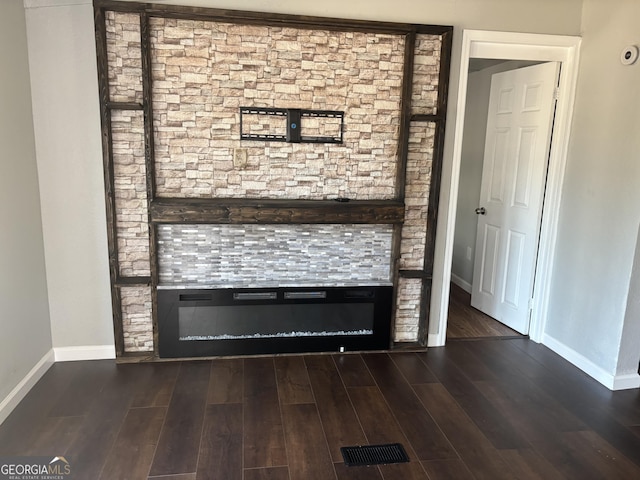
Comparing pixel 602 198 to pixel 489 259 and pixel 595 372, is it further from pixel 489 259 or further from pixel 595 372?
pixel 489 259

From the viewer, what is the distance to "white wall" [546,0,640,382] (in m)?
2.85

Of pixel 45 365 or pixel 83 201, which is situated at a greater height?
pixel 83 201

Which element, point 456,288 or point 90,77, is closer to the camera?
point 90,77

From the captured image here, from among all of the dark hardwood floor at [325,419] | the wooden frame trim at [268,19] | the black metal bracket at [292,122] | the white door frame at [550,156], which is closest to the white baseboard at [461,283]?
the white door frame at [550,156]

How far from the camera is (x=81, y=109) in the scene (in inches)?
113

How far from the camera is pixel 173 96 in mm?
2943

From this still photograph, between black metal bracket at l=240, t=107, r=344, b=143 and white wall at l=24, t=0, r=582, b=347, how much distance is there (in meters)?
0.61

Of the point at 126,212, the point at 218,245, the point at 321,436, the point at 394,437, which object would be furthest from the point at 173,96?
the point at 394,437

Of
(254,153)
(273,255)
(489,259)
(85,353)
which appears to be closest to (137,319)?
(85,353)

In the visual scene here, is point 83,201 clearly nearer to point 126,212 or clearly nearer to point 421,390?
point 126,212

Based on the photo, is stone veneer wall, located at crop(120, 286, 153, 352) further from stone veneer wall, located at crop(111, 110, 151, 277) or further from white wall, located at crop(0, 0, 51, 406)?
white wall, located at crop(0, 0, 51, 406)

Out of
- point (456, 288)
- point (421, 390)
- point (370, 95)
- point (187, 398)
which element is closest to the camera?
point (187, 398)

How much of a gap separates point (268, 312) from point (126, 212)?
1.16 meters

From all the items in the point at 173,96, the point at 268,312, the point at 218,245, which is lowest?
the point at 268,312
